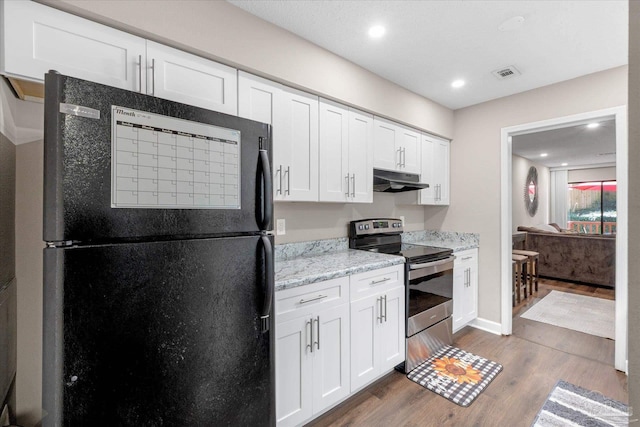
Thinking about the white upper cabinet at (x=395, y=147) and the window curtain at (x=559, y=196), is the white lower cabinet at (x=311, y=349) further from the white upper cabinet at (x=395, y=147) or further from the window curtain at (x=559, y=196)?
the window curtain at (x=559, y=196)

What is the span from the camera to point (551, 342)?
2.92 m

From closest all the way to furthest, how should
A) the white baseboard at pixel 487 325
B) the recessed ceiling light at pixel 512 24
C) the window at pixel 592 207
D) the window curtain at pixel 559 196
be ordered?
the recessed ceiling light at pixel 512 24, the white baseboard at pixel 487 325, the window at pixel 592 207, the window curtain at pixel 559 196

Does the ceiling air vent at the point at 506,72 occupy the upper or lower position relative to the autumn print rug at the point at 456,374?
upper

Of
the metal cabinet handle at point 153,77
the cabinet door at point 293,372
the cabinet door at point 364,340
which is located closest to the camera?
the metal cabinet handle at point 153,77

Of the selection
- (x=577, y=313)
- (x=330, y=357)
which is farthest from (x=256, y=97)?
(x=577, y=313)

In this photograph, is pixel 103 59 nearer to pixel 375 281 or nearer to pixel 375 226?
pixel 375 281

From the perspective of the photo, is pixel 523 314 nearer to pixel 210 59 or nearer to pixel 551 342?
pixel 551 342

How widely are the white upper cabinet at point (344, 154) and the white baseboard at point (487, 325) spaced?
2028 millimetres

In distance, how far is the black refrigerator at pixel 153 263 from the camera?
2.67ft

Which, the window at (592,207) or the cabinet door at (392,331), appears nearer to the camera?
the cabinet door at (392,331)

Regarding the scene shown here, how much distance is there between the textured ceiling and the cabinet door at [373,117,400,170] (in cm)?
43

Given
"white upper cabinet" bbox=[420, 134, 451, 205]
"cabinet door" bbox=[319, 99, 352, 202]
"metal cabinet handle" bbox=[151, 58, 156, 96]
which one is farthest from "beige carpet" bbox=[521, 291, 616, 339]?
"metal cabinet handle" bbox=[151, 58, 156, 96]

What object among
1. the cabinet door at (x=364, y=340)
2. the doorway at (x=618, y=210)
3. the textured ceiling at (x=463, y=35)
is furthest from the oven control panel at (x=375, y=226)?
the textured ceiling at (x=463, y=35)

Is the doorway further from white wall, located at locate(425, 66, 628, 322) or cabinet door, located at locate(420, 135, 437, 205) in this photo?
cabinet door, located at locate(420, 135, 437, 205)
